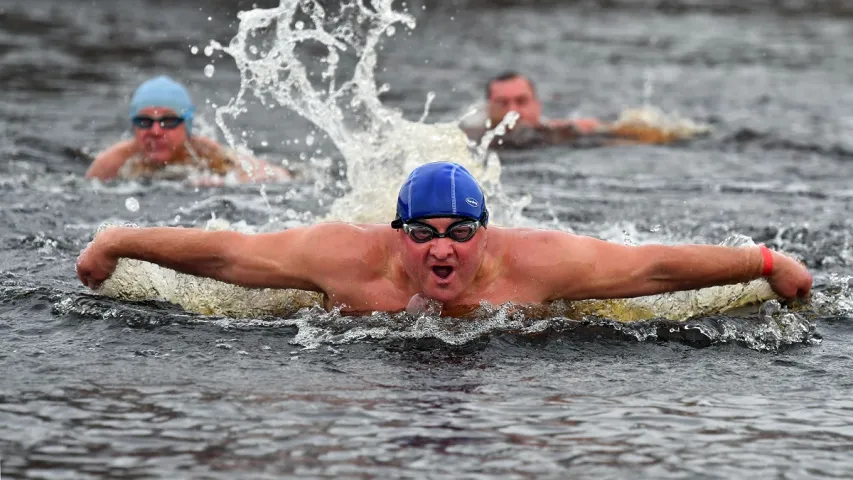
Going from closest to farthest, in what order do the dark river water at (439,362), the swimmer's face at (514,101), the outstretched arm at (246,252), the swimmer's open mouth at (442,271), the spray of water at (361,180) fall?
the dark river water at (439,362) → the swimmer's open mouth at (442,271) → the outstretched arm at (246,252) → the spray of water at (361,180) → the swimmer's face at (514,101)

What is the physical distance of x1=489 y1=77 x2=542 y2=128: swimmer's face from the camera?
16.4m

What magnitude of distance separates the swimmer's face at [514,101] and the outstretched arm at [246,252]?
8.78m

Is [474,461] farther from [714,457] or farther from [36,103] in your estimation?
[36,103]

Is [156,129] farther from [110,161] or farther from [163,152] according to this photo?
[110,161]

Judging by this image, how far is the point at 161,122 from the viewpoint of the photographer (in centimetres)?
1320

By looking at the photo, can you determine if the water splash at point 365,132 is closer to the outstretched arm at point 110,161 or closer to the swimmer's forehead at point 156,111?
the swimmer's forehead at point 156,111

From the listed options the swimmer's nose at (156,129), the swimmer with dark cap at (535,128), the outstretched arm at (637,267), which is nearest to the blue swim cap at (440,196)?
the outstretched arm at (637,267)

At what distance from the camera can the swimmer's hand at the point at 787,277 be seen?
7.90 meters

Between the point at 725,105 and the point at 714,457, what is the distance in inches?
534

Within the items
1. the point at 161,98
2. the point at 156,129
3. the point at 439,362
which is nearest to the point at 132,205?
the point at 156,129

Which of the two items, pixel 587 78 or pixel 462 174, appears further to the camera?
pixel 587 78

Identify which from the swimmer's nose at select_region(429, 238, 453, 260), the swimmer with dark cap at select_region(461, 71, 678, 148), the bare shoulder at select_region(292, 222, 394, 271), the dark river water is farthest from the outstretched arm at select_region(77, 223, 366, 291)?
the swimmer with dark cap at select_region(461, 71, 678, 148)

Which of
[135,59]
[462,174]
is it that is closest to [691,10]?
[135,59]

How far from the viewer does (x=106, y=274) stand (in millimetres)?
8125
